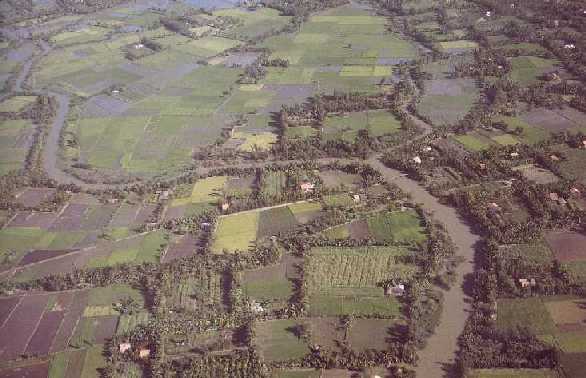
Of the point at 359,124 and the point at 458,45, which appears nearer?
the point at 359,124

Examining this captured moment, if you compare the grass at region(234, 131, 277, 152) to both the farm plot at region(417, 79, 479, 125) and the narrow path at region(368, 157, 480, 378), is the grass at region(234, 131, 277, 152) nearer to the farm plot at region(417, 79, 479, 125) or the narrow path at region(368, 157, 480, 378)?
the narrow path at region(368, 157, 480, 378)

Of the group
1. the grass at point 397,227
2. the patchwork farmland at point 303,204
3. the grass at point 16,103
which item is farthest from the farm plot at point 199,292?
the grass at point 16,103

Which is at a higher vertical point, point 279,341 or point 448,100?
point 448,100

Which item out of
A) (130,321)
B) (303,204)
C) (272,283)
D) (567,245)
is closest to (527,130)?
(567,245)

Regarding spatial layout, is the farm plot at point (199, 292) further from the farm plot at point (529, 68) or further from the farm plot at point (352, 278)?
the farm plot at point (529, 68)

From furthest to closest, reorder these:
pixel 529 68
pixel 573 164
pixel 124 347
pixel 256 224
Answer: pixel 529 68 < pixel 573 164 < pixel 256 224 < pixel 124 347

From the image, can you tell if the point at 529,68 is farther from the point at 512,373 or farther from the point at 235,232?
the point at 512,373

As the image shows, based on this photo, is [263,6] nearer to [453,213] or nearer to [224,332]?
[453,213]

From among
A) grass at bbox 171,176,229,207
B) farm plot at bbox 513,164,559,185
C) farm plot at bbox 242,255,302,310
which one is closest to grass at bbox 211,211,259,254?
farm plot at bbox 242,255,302,310
